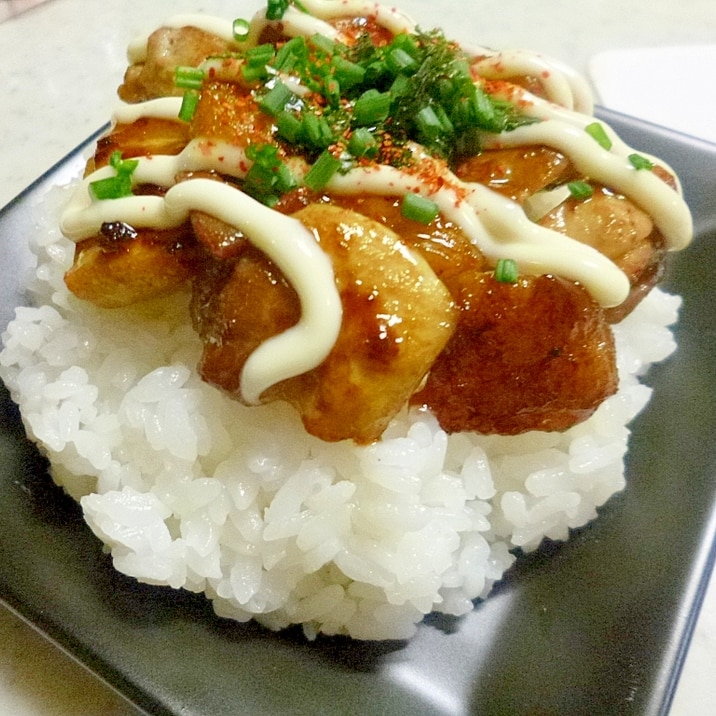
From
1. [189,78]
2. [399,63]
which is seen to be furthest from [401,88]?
[189,78]

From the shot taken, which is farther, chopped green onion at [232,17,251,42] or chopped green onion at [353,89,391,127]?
chopped green onion at [232,17,251,42]

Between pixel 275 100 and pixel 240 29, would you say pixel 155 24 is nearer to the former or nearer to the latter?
pixel 240 29

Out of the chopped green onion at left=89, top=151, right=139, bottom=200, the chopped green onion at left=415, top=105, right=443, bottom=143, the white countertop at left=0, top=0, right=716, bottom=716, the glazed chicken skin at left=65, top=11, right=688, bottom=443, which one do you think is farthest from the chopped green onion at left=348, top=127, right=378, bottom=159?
the white countertop at left=0, top=0, right=716, bottom=716

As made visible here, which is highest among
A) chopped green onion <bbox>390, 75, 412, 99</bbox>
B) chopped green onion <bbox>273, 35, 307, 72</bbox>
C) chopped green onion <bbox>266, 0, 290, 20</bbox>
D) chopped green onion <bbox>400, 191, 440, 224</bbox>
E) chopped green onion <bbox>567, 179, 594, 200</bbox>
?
chopped green onion <bbox>266, 0, 290, 20</bbox>

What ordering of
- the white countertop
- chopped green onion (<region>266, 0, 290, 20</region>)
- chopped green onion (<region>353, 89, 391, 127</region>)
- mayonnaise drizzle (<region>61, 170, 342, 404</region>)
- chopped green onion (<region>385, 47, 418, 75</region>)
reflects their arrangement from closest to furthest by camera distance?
1. mayonnaise drizzle (<region>61, 170, 342, 404</region>)
2. chopped green onion (<region>353, 89, 391, 127</region>)
3. chopped green onion (<region>385, 47, 418, 75</region>)
4. chopped green onion (<region>266, 0, 290, 20</region>)
5. the white countertop

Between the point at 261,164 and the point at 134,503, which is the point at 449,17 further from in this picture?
the point at 134,503

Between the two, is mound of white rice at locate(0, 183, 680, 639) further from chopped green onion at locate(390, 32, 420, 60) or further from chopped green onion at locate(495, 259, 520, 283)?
chopped green onion at locate(390, 32, 420, 60)
